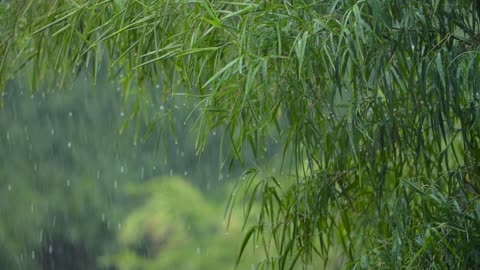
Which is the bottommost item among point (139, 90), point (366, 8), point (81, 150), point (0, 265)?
point (0, 265)

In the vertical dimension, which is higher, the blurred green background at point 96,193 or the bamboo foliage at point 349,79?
the bamboo foliage at point 349,79

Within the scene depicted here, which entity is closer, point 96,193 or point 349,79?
point 349,79

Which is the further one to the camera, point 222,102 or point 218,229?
point 218,229

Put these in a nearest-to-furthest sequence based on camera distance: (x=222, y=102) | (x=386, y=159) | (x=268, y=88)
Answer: (x=268, y=88)
(x=222, y=102)
(x=386, y=159)

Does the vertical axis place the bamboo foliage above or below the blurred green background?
above

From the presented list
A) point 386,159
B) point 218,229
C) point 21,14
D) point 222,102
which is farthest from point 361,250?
point 218,229

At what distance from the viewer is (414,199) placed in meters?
2.41

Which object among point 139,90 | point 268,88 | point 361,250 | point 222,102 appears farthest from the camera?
point 139,90

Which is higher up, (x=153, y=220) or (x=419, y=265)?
(x=419, y=265)

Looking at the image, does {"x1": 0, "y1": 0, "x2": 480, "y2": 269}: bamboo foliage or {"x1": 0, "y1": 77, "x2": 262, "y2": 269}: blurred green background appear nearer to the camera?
{"x1": 0, "y1": 0, "x2": 480, "y2": 269}: bamboo foliage

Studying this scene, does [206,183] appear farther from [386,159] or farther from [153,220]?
[386,159]

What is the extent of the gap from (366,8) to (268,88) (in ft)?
1.19

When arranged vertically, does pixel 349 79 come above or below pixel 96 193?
above

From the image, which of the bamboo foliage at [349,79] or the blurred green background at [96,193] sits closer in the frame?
the bamboo foliage at [349,79]
